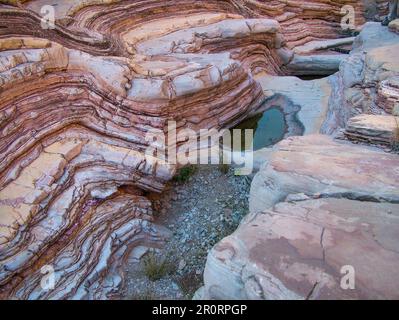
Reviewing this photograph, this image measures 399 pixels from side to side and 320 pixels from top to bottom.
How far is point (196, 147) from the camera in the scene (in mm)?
6953

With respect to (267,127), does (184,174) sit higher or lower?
lower

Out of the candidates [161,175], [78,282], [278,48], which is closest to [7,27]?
[161,175]

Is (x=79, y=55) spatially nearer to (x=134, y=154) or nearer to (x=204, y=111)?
(x=134, y=154)

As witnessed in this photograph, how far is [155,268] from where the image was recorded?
A: 5027mm

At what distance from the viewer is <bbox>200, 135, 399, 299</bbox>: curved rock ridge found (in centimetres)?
268

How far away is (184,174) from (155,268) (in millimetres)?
1896

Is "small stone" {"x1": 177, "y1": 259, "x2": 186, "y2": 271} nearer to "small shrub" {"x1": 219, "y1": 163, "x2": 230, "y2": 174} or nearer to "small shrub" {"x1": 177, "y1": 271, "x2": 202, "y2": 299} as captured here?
"small shrub" {"x1": 177, "y1": 271, "x2": 202, "y2": 299}

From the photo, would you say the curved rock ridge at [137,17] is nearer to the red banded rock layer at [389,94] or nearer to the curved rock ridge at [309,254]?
the red banded rock layer at [389,94]

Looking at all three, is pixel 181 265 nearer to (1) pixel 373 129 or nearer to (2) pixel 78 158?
(2) pixel 78 158

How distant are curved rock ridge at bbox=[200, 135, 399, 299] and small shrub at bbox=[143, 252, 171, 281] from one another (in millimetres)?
1616

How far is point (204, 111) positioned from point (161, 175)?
6.46 ft

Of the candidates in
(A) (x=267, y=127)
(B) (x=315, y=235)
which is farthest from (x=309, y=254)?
(A) (x=267, y=127)

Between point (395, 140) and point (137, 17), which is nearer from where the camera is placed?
point (395, 140)
